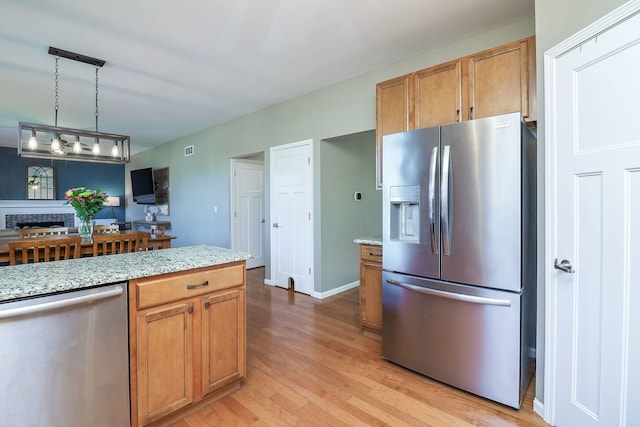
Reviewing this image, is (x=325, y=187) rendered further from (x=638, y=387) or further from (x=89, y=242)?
(x=638, y=387)

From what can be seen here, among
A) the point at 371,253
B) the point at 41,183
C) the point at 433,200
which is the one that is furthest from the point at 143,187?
the point at 433,200

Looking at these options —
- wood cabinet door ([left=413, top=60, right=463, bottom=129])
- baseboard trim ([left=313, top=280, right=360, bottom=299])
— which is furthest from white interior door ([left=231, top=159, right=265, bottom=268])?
wood cabinet door ([left=413, top=60, right=463, bottom=129])

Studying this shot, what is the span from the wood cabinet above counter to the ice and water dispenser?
0.53 metres

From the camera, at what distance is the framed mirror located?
277 inches

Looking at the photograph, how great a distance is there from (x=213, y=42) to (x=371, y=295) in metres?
2.73

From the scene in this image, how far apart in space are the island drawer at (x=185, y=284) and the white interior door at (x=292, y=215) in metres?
2.11

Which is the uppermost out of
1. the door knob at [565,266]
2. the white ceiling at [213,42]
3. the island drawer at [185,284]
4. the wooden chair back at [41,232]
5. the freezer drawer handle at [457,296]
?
the white ceiling at [213,42]

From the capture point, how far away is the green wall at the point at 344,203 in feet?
12.8

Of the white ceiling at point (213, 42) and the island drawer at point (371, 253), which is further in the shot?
the island drawer at point (371, 253)

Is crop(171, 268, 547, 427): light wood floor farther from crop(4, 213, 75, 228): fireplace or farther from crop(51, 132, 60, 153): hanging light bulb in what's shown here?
crop(4, 213, 75, 228): fireplace

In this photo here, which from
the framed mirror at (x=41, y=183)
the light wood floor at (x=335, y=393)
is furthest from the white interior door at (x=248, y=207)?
the framed mirror at (x=41, y=183)

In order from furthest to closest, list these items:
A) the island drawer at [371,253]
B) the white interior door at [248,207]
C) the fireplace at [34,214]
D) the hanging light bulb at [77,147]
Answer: the fireplace at [34,214] → the white interior door at [248,207] → the hanging light bulb at [77,147] → the island drawer at [371,253]

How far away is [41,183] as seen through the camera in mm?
7180

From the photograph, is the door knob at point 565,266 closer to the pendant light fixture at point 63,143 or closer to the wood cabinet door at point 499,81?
the wood cabinet door at point 499,81
